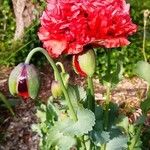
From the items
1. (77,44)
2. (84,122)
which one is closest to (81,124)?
(84,122)

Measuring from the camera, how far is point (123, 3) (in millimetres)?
1308

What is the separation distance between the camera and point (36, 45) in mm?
3641

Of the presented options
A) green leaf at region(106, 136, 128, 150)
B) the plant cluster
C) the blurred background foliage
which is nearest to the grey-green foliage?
the plant cluster

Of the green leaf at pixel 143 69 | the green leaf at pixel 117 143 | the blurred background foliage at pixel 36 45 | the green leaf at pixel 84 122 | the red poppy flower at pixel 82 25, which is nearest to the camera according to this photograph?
the red poppy flower at pixel 82 25

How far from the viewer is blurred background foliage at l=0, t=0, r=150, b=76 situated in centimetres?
346

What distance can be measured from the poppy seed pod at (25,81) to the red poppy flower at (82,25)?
0.08m

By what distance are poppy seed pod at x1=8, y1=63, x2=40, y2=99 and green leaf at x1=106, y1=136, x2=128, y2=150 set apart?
0.41 m

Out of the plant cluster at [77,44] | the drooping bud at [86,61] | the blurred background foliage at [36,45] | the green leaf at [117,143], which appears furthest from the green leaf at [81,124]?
the blurred background foliage at [36,45]

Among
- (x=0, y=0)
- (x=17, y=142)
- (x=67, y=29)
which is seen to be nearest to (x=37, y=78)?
(x=67, y=29)

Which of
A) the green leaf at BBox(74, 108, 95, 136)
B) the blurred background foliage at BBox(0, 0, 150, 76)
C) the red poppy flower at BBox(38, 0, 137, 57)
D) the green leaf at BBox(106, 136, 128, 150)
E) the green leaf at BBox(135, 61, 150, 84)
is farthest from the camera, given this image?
the blurred background foliage at BBox(0, 0, 150, 76)

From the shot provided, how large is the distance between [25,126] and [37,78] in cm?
166

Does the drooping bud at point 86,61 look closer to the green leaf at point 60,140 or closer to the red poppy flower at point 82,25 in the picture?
the red poppy flower at point 82,25

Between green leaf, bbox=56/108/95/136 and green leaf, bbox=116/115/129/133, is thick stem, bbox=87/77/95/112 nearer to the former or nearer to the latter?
green leaf, bbox=56/108/95/136

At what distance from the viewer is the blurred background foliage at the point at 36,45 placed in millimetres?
3457
